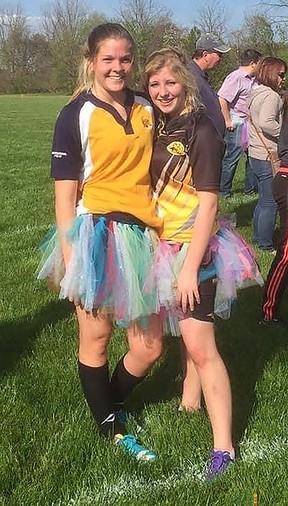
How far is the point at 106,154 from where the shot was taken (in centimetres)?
307

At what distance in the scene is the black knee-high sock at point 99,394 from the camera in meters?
3.45

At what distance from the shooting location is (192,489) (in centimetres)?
313

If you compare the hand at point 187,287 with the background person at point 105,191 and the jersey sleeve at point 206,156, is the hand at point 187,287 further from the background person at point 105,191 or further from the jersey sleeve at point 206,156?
the jersey sleeve at point 206,156

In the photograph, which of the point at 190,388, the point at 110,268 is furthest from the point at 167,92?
the point at 190,388

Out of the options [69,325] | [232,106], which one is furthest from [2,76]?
[69,325]

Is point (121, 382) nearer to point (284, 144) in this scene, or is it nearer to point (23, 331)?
point (23, 331)

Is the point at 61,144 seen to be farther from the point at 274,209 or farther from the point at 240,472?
the point at 274,209

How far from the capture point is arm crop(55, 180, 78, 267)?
3.10m

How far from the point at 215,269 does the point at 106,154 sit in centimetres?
76

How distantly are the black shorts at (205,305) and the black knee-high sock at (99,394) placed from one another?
55 centimetres

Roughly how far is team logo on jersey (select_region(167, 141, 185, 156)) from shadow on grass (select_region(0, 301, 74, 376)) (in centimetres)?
202

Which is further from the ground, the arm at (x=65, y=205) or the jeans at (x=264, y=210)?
the arm at (x=65, y=205)

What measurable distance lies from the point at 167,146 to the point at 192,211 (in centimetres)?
33

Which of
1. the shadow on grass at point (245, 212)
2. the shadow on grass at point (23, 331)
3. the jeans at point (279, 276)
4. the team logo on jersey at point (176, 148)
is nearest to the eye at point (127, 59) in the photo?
the team logo on jersey at point (176, 148)
